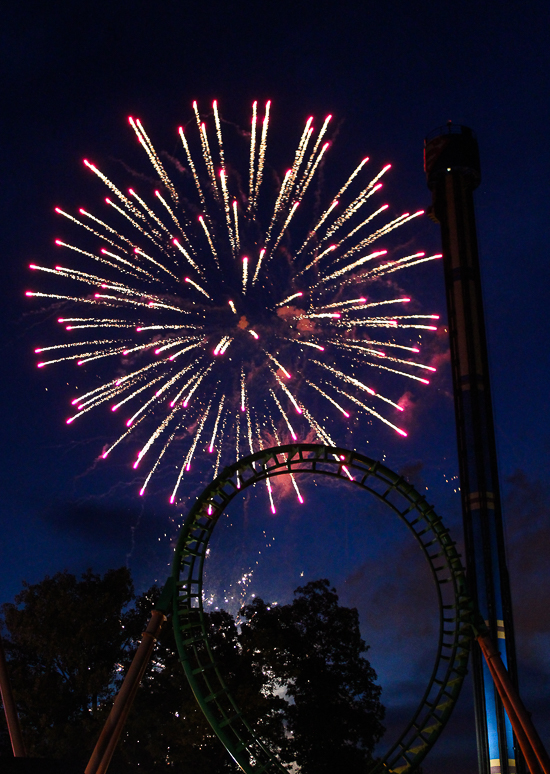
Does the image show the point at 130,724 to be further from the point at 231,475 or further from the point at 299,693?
the point at 231,475

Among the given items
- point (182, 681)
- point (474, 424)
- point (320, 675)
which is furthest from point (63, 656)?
point (474, 424)

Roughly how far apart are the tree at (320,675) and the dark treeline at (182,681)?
0.16 feet

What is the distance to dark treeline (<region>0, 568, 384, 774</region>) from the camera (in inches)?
1348

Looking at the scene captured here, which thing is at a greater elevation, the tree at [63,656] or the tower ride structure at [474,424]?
the tower ride structure at [474,424]

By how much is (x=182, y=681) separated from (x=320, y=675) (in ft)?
22.0

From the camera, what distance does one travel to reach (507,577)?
38.1 m

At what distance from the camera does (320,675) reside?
1412 inches

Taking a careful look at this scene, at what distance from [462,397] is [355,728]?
1800 centimetres

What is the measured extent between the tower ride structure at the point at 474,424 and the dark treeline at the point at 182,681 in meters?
5.29

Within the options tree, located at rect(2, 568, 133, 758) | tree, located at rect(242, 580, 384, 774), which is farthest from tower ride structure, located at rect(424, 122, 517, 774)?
tree, located at rect(2, 568, 133, 758)

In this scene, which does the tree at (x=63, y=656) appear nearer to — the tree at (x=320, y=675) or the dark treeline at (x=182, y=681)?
the dark treeline at (x=182, y=681)

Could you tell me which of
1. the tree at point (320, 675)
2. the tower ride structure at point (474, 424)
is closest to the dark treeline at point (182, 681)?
the tree at point (320, 675)

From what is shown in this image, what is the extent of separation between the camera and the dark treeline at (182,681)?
34.2 m

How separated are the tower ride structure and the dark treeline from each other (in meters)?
5.29
